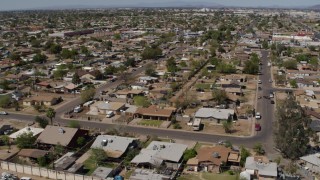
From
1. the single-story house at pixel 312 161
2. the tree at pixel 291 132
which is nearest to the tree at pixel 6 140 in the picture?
the tree at pixel 291 132

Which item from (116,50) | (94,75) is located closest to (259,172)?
(94,75)

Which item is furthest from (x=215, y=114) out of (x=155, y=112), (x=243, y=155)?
(x=243, y=155)

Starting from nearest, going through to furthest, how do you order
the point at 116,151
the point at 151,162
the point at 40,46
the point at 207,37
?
the point at 151,162 < the point at 116,151 < the point at 40,46 < the point at 207,37

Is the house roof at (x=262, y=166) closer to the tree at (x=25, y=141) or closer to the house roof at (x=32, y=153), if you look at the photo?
the house roof at (x=32, y=153)

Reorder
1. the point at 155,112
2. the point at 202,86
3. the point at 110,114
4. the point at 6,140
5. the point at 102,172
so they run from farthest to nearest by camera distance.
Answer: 1. the point at 202,86
2. the point at 110,114
3. the point at 155,112
4. the point at 6,140
5. the point at 102,172

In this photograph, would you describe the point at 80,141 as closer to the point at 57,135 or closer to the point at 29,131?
the point at 57,135

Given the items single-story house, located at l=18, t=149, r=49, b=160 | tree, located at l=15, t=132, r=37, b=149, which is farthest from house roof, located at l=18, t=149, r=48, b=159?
tree, located at l=15, t=132, r=37, b=149

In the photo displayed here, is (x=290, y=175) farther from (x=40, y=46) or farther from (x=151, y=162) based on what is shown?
(x=40, y=46)
